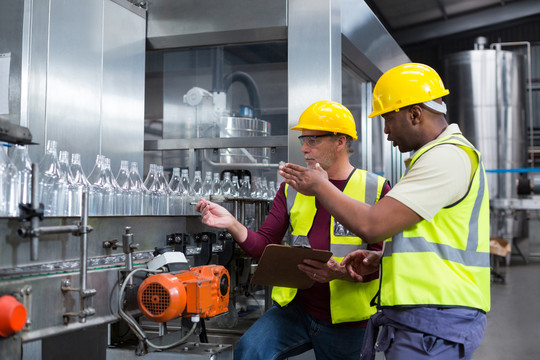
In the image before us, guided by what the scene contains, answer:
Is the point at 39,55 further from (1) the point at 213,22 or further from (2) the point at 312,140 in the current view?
(2) the point at 312,140

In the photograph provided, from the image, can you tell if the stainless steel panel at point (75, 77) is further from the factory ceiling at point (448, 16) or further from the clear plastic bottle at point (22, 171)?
the factory ceiling at point (448, 16)

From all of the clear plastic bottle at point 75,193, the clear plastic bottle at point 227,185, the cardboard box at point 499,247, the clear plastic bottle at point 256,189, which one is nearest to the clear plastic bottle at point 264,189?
the clear plastic bottle at point 256,189

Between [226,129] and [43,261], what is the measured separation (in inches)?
86.7

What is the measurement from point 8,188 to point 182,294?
1.91 feet

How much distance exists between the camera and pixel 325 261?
195 centimetres

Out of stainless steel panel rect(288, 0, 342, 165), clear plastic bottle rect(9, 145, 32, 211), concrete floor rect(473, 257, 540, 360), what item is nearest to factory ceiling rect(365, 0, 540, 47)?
concrete floor rect(473, 257, 540, 360)

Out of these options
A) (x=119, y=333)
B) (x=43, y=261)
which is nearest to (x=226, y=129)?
(x=119, y=333)

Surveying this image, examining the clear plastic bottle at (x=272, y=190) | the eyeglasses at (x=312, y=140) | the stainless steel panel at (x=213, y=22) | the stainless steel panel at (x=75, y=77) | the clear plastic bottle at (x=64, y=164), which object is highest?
the stainless steel panel at (x=213, y=22)

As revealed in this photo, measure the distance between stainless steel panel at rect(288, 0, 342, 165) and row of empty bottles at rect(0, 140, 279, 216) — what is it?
2.43 feet

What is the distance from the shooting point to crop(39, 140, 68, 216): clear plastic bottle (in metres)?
1.80

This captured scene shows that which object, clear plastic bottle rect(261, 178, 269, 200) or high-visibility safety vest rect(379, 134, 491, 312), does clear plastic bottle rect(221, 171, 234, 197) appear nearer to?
clear plastic bottle rect(261, 178, 269, 200)

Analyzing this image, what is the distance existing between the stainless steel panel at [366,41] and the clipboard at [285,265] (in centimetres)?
164

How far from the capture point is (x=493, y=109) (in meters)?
8.26

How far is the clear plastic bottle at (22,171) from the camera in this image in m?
1.66
